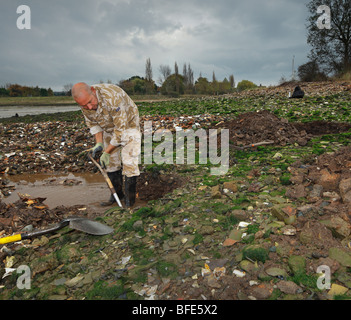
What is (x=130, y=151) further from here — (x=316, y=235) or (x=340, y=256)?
(x=340, y=256)

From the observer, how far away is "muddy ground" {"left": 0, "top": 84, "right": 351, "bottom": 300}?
1.95 meters

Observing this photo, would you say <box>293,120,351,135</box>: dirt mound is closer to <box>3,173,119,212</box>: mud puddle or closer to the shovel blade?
<box>3,173,119,212</box>: mud puddle

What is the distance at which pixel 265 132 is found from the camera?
568 cm

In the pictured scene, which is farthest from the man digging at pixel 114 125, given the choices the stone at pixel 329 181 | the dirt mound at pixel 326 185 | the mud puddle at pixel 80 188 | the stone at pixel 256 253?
the stone at pixel 329 181

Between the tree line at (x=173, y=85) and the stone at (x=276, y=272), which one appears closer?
the stone at (x=276, y=272)

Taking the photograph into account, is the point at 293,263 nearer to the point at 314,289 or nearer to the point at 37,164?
the point at 314,289

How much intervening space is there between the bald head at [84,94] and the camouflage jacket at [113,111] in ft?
0.42

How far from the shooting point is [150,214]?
3199 millimetres

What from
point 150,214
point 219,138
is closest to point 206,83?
point 219,138

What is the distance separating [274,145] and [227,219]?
318 centimetres

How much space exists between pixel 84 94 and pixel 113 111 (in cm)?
43

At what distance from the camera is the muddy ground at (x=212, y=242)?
195cm

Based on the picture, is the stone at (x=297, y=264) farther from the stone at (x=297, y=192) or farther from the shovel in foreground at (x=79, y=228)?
the shovel in foreground at (x=79, y=228)

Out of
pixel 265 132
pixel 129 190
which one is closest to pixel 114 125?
pixel 129 190
